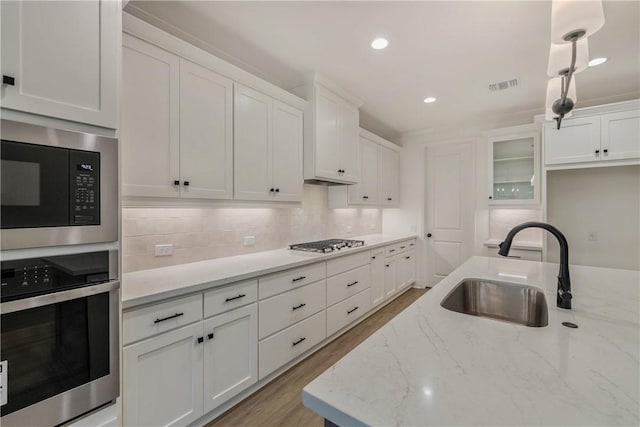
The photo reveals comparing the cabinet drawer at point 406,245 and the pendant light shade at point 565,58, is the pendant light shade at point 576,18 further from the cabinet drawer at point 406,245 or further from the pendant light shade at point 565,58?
the cabinet drawer at point 406,245

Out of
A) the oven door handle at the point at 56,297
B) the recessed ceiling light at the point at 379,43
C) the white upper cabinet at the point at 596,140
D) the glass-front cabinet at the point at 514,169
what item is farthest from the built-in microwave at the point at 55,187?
the glass-front cabinet at the point at 514,169

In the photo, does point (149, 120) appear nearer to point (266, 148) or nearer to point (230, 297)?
point (266, 148)

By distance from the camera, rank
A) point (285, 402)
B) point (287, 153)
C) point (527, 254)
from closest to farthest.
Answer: point (285, 402) → point (287, 153) → point (527, 254)

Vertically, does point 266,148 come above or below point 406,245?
above

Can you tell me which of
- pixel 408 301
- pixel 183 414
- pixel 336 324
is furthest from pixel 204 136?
pixel 408 301

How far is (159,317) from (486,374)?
1508 mm

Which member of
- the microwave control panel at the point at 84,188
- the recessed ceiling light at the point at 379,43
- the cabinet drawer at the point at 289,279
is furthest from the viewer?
the recessed ceiling light at the point at 379,43

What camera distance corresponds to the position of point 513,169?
12.8 ft

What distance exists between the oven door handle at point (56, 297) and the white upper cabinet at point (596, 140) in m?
4.12

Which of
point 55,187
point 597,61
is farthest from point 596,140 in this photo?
point 55,187

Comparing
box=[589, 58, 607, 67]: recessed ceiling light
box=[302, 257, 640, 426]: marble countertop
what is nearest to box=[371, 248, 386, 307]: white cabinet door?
box=[302, 257, 640, 426]: marble countertop

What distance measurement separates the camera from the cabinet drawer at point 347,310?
2791 millimetres

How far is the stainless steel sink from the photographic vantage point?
4.75 feet

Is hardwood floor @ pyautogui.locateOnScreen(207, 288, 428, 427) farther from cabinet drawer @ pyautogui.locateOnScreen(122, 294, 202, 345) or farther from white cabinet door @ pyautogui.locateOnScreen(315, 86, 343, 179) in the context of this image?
white cabinet door @ pyautogui.locateOnScreen(315, 86, 343, 179)
